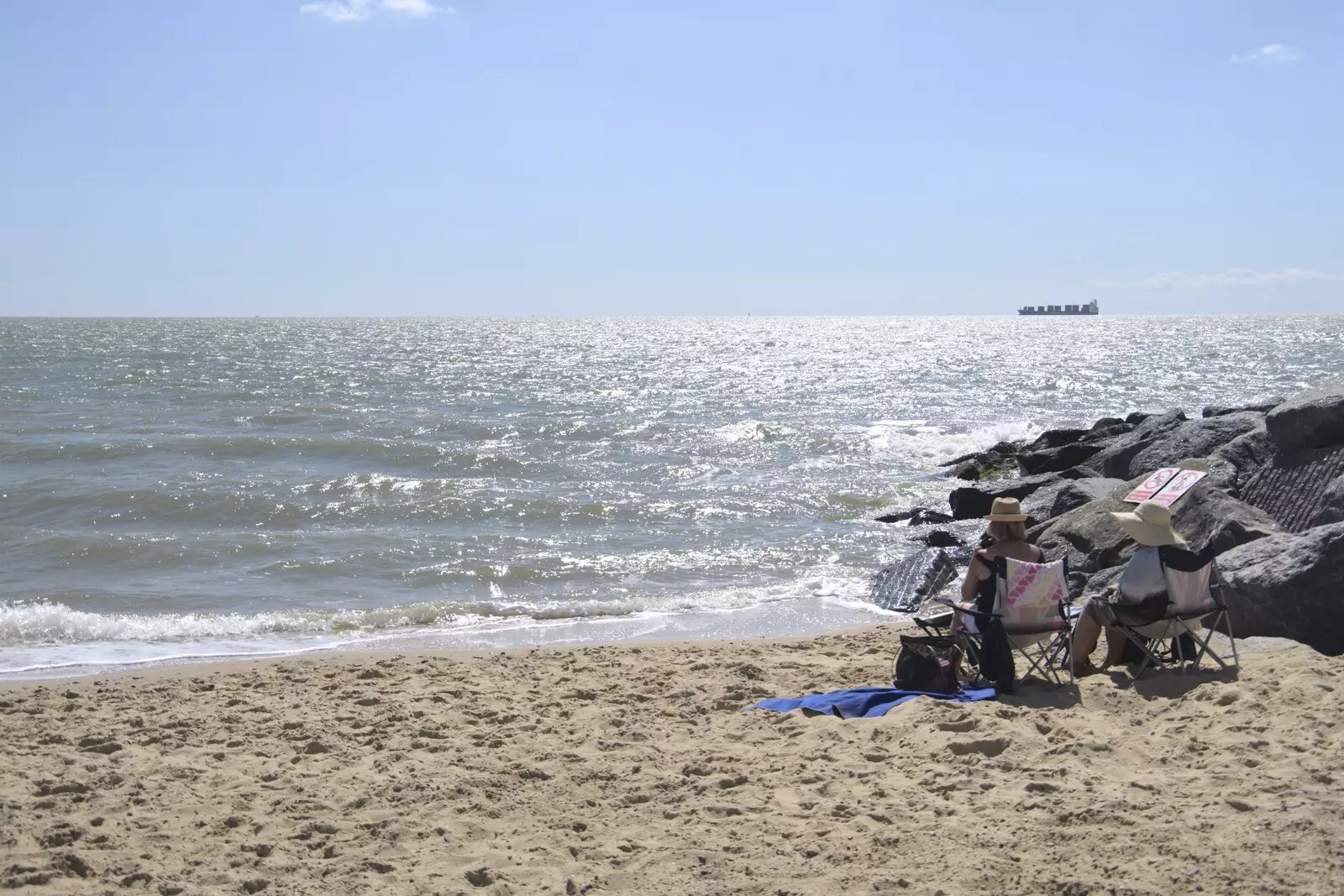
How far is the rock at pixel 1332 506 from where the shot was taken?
27.2ft

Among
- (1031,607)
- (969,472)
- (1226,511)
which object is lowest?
(969,472)

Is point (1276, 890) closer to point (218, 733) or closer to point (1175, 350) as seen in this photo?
point (218, 733)

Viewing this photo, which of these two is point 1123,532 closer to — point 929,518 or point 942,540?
point 942,540

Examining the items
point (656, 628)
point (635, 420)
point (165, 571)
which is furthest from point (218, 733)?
point (635, 420)

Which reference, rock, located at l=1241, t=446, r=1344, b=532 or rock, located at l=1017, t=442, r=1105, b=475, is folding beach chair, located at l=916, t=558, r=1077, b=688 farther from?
rock, located at l=1017, t=442, r=1105, b=475

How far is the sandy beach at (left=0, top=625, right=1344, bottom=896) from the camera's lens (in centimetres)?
413

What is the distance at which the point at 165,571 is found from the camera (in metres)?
12.4

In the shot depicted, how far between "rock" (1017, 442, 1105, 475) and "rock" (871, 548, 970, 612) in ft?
24.5

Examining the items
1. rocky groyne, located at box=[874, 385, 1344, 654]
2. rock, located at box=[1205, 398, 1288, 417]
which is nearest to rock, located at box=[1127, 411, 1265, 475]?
rocky groyne, located at box=[874, 385, 1344, 654]

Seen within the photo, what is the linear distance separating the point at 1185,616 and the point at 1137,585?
11.5 inches

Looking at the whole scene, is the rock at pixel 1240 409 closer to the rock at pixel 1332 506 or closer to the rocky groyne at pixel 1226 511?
the rocky groyne at pixel 1226 511

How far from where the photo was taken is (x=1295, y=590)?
6.31 metres

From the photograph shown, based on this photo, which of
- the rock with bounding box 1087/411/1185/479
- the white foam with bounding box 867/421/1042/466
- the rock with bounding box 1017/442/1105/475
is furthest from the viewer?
the white foam with bounding box 867/421/1042/466

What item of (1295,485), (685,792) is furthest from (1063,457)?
(685,792)
